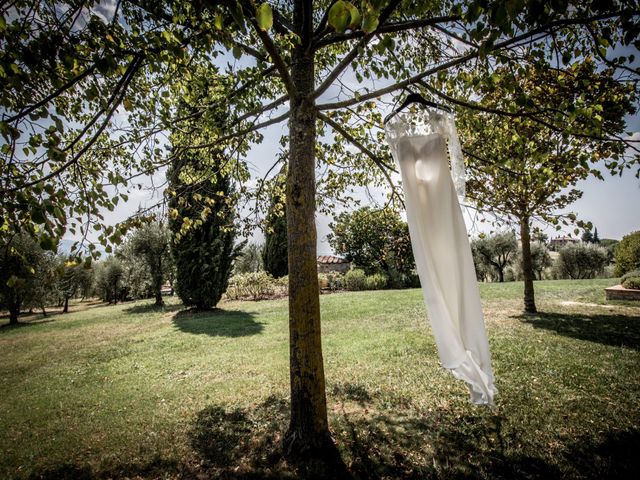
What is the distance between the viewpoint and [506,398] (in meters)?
4.97

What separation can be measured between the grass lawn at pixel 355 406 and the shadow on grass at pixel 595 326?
5 cm

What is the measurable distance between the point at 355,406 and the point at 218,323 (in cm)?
959

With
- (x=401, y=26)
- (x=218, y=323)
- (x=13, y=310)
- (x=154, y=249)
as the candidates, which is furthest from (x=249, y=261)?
(x=401, y=26)

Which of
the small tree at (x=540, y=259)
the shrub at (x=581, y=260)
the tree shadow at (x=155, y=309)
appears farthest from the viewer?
the small tree at (x=540, y=259)

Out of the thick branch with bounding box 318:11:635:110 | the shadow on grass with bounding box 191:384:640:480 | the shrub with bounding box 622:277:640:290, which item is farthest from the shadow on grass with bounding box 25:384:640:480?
the shrub with bounding box 622:277:640:290

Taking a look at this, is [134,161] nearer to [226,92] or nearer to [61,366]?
[226,92]

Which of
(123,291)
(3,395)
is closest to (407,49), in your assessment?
(3,395)

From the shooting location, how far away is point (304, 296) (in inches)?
146

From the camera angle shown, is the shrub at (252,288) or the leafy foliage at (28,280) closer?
the leafy foliage at (28,280)

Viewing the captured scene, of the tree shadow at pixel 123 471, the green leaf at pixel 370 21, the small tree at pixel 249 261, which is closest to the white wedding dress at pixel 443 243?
the green leaf at pixel 370 21

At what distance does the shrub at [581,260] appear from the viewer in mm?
30641

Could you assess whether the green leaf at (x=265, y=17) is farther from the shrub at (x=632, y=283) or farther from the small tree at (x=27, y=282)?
the small tree at (x=27, y=282)

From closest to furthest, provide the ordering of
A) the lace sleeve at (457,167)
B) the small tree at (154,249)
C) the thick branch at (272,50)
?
1. the thick branch at (272,50)
2. the lace sleeve at (457,167)
3. the small tree at (154,249)

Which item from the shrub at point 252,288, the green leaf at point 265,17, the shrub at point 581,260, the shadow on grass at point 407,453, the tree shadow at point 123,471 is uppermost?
the green leaf at point 265,17
